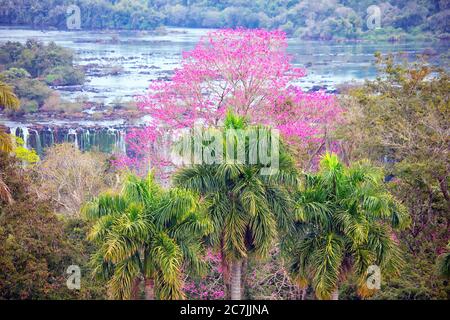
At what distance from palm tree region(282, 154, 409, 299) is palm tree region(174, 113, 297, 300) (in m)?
0.37

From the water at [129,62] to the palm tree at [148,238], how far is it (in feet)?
66.5

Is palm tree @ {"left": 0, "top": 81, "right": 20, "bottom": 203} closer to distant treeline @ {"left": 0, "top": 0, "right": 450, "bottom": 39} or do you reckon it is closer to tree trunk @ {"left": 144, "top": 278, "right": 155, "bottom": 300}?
tree trunk @ {"left": 144, "top": 278, "right": 155, "bottom": 300}

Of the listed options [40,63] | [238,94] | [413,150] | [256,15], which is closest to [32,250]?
[238,94]

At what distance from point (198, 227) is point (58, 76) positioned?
36052 millimetres

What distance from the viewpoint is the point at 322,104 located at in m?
17.9

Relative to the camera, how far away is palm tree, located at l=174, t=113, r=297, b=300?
1079cm


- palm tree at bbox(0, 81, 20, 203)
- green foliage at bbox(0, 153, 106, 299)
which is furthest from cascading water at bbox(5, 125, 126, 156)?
palm tree at bbox(0, 81, 20, 203)

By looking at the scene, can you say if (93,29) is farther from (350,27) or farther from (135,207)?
(135,207)

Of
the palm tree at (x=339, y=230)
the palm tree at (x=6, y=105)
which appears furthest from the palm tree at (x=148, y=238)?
A: the palm tree at (x=6, y=105)

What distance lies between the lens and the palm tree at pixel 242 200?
10.8 meters

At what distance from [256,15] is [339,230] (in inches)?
2162

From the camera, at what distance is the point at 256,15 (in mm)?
63969

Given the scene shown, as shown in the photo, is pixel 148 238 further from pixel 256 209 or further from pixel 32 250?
pixel 32 250

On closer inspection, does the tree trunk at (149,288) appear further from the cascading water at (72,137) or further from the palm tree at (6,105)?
the cascading water at (72,137)
